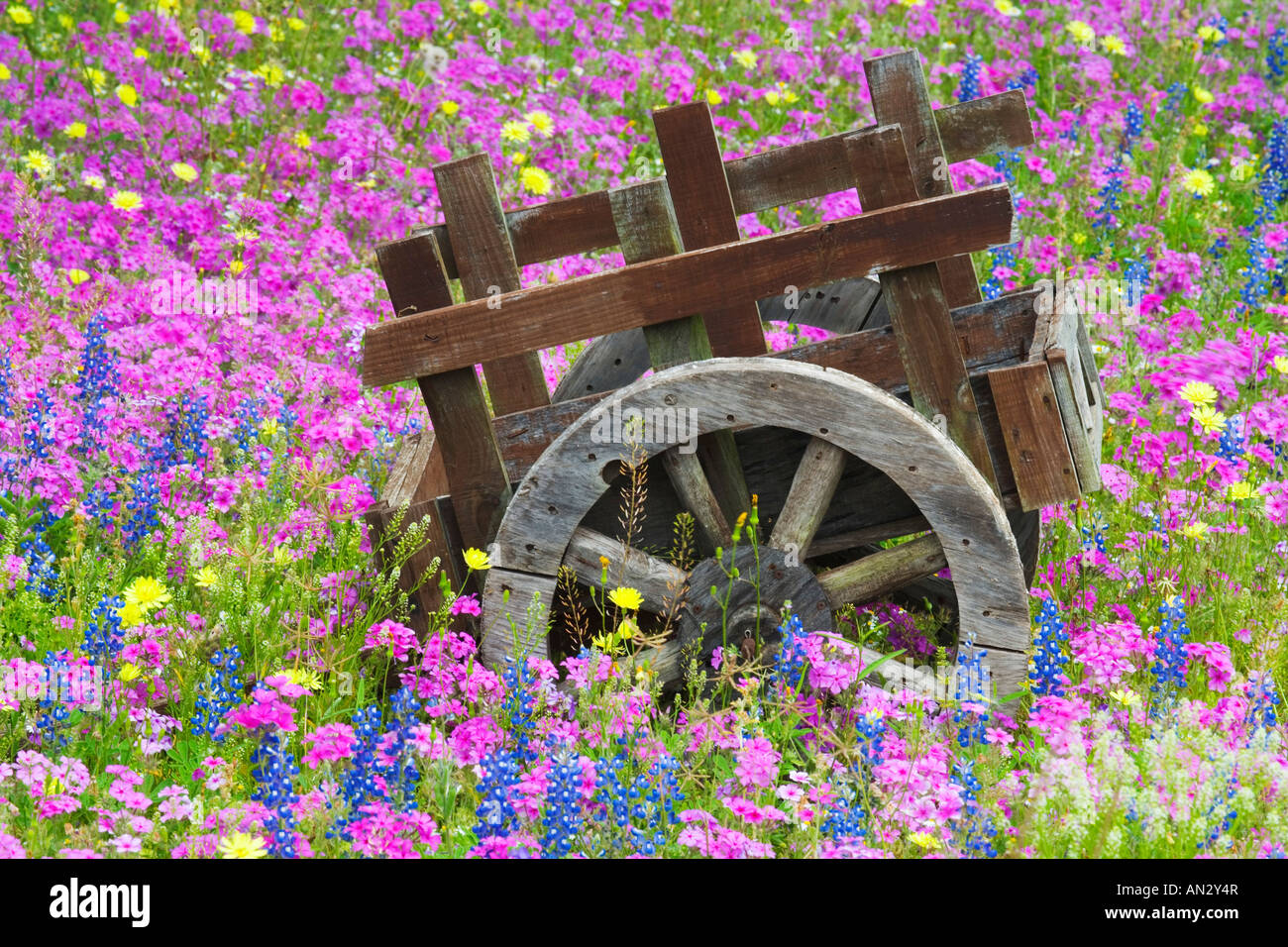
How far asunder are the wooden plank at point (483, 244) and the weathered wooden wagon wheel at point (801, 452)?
1.36ft

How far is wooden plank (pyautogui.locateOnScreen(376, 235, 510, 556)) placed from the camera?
3.22 metres

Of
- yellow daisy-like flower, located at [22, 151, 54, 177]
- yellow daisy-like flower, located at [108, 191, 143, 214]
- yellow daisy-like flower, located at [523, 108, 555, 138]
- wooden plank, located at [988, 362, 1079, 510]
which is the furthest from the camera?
yellow daisy-like flower, located at [523, 108, 555, 138]

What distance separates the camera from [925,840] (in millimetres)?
2607

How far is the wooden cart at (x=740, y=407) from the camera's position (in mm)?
3029

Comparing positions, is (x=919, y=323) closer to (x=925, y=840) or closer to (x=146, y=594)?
(x=925, y=840)

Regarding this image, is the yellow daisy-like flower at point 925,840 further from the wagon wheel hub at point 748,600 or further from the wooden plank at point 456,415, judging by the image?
the wooden plank at point 456,415

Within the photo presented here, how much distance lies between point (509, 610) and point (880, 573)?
37.3 inches

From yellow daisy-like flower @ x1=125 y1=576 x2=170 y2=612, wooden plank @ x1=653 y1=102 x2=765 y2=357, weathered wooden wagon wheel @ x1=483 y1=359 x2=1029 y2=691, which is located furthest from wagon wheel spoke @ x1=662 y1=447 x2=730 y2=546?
yellow daisy-like flower @ x1=125 y1=576 x2=170 y2=612

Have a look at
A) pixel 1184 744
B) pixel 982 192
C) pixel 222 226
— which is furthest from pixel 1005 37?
pixel 1184 744

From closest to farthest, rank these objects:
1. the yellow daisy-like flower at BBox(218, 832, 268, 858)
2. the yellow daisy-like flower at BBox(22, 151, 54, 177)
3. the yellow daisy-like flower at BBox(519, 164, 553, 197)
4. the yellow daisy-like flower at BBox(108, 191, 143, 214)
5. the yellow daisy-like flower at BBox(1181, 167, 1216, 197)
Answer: the yellow daisy-like flower at BBox(218, 832, 268, 858) < the yellow daisy-like flower at BBox(22, 151, 54, 177) < the yellow daisy-like flower at BBox(108, 191, 143, 214) < the yellow daisy-like flower at BBox(519, 164, 553, 197) < the yellow daisy-like flower at BBox(1181, 167, 1216, 197)

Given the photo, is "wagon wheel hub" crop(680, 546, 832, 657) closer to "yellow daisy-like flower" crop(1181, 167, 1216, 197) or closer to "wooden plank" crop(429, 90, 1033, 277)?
"wooden plank" crop(429, 90, 1033, 277)

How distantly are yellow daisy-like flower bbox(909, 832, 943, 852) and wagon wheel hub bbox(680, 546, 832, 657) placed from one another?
0.68 m
